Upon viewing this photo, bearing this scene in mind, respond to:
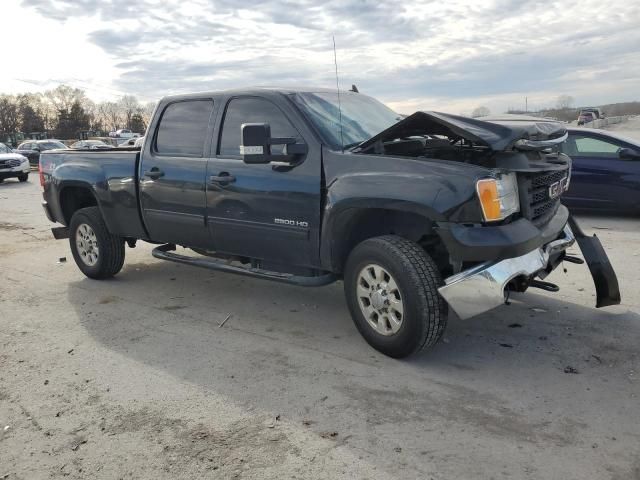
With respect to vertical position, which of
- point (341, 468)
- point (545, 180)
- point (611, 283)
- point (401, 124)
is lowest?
point (341, 468)

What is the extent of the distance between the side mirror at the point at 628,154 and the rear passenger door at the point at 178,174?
21.7 ft

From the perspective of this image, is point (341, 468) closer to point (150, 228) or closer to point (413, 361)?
point (413, 361)

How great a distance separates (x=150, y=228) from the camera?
5.64 metres

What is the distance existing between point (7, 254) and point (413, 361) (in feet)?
20.7

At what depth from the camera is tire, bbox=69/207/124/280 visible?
6180 millimetres

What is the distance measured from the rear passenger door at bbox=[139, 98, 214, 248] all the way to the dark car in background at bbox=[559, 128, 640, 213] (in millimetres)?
5940

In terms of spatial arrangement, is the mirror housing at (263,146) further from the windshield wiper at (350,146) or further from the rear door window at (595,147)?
the rear door window at (595,147)

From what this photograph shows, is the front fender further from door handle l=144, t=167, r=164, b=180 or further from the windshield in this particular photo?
the windshield

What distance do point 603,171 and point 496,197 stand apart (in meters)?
6.17

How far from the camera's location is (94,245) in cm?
631

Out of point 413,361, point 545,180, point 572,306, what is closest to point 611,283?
point 572,306

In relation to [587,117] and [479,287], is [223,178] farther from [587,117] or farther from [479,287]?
[587,117]

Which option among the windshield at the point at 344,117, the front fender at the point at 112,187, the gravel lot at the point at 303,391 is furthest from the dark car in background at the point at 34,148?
the windshield at the point at 344,117

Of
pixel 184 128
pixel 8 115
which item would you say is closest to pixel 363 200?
pixel 184 128
